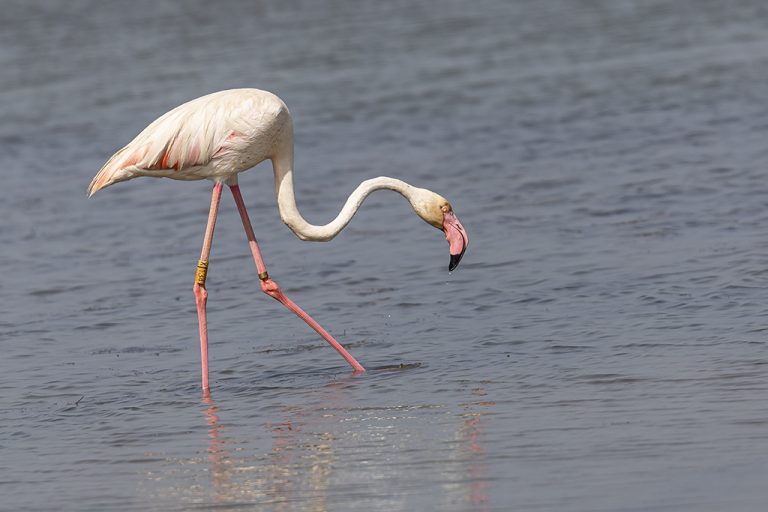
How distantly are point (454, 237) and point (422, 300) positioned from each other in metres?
1.41

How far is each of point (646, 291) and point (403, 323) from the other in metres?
1.61

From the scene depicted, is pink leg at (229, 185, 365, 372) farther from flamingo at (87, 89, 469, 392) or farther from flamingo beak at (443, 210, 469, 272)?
flamingo beak at (443, 210, 469, 272)

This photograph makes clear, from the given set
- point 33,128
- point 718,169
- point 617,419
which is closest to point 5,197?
point 33,128

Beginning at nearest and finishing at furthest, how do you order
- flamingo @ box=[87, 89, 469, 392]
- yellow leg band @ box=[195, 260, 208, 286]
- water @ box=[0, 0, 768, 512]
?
1. water @ box=[0, 0, 768, 512]
2. flamingo @ box=[87, 89, 469, 392]
3. yellow leg band @ box=[195, 260, 208, 286]

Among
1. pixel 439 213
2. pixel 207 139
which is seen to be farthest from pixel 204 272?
pixel 439 213

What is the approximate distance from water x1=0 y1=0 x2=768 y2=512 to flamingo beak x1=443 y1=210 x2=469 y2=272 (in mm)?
568

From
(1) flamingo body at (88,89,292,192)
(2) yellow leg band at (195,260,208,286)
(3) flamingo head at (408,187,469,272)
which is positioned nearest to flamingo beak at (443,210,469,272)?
(3) flamingo head at (408,187,469,272)

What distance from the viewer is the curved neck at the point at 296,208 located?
8.73 m

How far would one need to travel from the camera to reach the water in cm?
640

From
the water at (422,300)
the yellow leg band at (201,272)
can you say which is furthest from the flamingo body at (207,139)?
the water at (422,300)

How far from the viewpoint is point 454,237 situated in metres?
8.63

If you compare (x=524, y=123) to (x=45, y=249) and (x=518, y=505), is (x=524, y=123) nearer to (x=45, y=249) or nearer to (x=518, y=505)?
(x=45, y=249)

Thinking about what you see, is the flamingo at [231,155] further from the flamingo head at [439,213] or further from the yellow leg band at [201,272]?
the yellow leg band at [201,272]

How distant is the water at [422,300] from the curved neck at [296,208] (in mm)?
767
